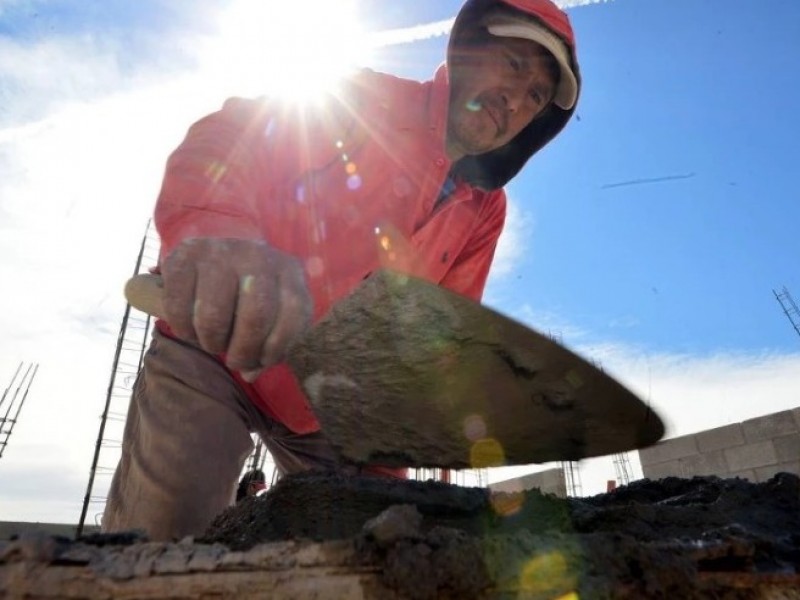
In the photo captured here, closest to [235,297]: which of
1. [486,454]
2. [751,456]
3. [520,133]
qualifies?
[486,454]

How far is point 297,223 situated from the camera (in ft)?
6.27

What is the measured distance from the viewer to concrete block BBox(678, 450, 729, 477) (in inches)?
206

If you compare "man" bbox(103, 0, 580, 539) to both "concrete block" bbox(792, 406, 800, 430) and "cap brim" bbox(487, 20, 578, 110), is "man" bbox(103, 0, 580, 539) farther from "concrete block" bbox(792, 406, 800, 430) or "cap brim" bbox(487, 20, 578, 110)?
"concrete block" bbox(792, 406, 800, 430)

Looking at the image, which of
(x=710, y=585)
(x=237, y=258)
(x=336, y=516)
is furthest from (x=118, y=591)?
(x=710, y=585)

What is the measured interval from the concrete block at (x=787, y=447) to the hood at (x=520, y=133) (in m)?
4.10

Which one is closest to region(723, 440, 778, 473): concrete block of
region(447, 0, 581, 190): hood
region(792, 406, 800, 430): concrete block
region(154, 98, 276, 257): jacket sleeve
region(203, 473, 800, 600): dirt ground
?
region(792, 406, 800, 430): concrete block

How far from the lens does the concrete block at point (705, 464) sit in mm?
5223

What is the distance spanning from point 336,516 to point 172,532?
71 cm

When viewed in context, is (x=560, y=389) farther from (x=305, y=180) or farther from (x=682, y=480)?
(x=305, y=180)

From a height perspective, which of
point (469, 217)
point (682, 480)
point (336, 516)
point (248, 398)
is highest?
point (469, 217)

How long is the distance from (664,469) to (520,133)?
4606 millimetres

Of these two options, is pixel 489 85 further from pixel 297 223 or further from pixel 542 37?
pixel 297 223

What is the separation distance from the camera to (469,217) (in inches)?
94.5

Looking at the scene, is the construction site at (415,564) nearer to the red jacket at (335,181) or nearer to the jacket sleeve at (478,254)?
the red jacket at (335,181)
